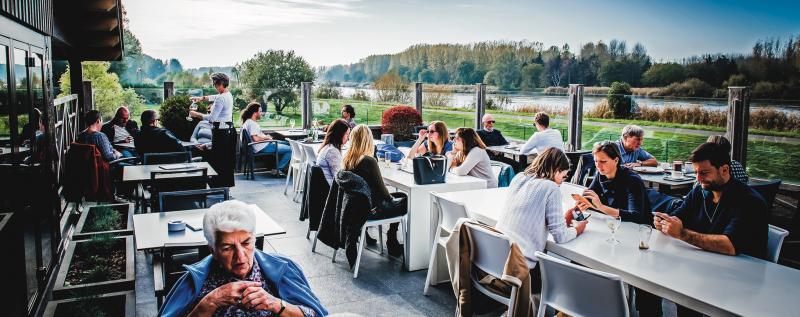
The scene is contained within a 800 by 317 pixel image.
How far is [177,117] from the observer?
11.3 m

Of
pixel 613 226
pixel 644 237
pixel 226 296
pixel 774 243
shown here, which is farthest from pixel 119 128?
pixel 774 243

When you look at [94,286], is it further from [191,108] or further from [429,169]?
[191,108]

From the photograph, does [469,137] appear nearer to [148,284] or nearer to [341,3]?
[148,284]

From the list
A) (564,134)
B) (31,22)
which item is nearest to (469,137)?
(31,22)

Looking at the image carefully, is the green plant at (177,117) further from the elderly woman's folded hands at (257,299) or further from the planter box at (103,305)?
the elderly woman's folded hands at (257,299)

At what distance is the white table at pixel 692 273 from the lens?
99.1 inches

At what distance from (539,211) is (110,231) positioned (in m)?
3.66

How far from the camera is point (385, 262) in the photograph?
18.6 feet

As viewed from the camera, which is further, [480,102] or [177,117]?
[480,102]

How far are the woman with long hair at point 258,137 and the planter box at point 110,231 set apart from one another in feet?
13.7

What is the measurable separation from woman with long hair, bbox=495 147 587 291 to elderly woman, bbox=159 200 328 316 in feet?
5.13

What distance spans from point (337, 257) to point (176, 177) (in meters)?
1.97

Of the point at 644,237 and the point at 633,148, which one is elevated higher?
the point at 633,148

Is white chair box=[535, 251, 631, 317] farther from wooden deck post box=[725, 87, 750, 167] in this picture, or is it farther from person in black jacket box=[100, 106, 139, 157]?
person in black jacket box=[100, 106, 139, 157]
